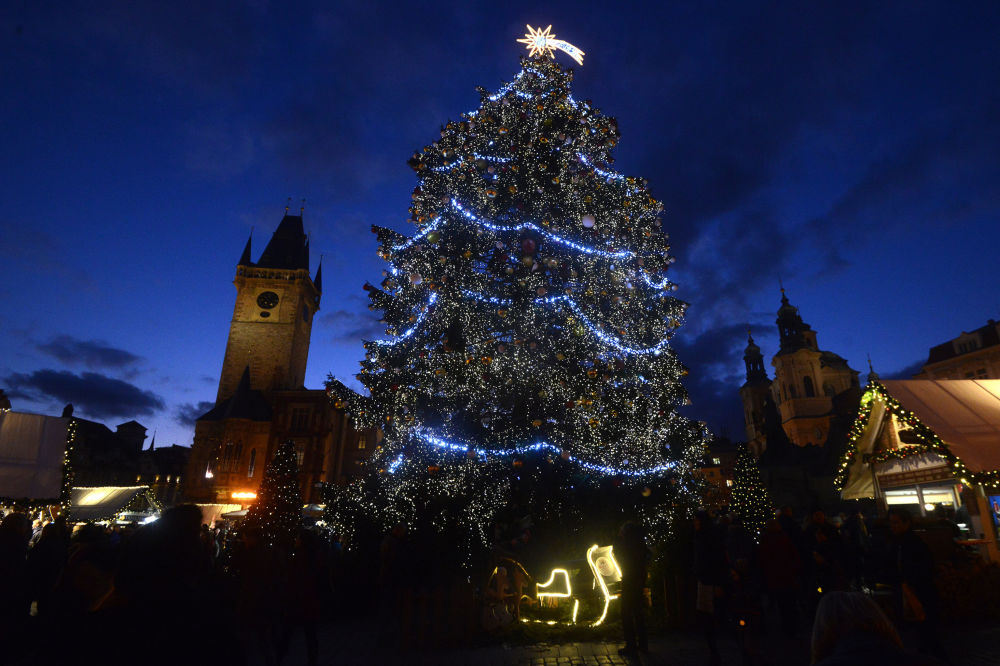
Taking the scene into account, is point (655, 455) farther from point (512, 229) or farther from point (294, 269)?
point (294, 269)

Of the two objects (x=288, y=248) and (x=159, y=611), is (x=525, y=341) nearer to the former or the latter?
(x=159, y=611)

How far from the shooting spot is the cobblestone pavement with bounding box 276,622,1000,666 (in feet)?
21.4

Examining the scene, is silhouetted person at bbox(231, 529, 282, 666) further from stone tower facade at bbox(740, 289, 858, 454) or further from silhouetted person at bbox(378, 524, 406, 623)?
stone tower facade at bbox(740, 289, 858, 454)

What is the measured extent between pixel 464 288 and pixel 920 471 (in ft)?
35.8

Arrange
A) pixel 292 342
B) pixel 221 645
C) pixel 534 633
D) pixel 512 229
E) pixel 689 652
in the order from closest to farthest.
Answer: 1. pixel 221 645
2. pixel 689 652
3. pixel 534 633
4. pixel 512 229
5. pixel 292 342

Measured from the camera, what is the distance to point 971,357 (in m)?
49.1

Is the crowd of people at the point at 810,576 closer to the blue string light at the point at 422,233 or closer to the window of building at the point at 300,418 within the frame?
the blue string light at the point at 422,233

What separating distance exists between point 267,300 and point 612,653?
210 ft

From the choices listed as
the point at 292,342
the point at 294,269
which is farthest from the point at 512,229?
the point at 294,269

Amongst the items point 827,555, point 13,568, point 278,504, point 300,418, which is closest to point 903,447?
point 827,555

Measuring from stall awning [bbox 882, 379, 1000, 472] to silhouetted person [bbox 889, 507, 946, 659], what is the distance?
3813 mm

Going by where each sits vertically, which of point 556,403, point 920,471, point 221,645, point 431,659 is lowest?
point 431,659

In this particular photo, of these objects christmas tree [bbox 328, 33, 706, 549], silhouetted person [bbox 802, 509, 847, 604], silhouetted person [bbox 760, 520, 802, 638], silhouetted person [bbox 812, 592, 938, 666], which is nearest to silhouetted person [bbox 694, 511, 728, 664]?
silhouetted person [bbox 760, 520, 802, 638]

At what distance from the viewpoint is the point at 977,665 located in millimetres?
6105
